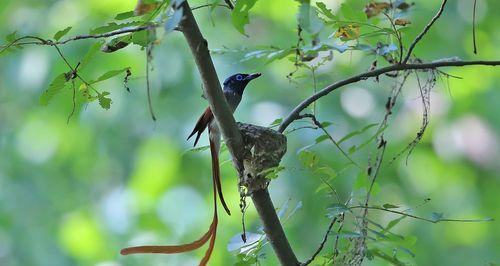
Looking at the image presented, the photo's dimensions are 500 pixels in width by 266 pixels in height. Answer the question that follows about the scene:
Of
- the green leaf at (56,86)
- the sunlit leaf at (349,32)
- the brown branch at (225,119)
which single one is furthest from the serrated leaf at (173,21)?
the sunlit leaf at (349,32)

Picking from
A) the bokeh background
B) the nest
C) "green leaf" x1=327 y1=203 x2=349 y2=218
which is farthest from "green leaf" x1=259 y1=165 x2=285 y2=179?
the bokeh background

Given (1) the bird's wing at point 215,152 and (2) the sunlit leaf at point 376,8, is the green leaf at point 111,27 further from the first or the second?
(2) the sunlit leaf at point 376,8

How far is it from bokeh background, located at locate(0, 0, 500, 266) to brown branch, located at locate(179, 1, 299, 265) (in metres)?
1.86

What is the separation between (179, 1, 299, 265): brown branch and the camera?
1262 millimetres

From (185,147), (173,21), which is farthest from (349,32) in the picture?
(185,147)

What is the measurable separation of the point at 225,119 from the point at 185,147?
245 cm

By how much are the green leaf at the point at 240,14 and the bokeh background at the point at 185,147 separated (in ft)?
6.98

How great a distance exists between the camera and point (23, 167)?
4.47 metres

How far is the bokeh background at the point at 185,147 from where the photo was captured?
12.0 ft

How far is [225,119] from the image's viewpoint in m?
1.38

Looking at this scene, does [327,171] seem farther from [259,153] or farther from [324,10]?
[324,10]

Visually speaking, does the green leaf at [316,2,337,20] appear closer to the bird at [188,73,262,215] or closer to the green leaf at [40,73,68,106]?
the bird at [188,73,262,215]

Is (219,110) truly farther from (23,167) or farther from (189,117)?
(23,167)

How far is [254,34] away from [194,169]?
778 mm
